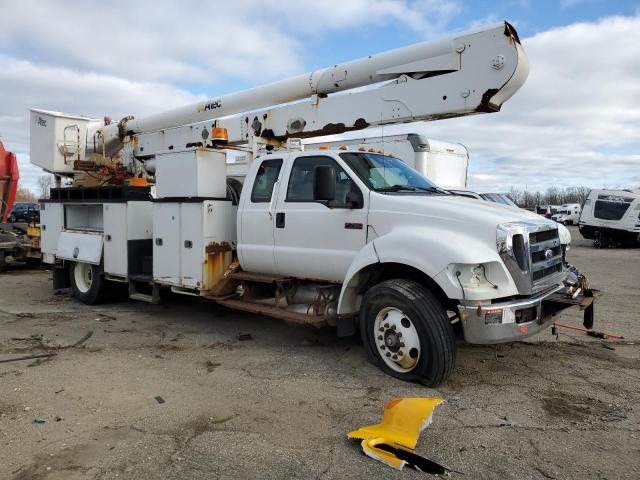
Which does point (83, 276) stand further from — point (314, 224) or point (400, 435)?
point (400, 435)

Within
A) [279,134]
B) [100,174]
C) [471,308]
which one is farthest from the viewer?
[100,174]

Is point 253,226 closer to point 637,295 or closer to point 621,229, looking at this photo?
point 637,295

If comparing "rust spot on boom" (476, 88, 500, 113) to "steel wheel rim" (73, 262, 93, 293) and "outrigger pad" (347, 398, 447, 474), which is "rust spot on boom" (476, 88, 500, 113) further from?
"steel wheel rim" (73, 262, 93, 293)

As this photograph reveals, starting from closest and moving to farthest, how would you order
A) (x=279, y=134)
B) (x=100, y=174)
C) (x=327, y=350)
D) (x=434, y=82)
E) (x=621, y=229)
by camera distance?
(x=434, y=82) → (x=327, y=350) → (x=279, y=134) → (x=100, y=174) → (x=621, y=229)

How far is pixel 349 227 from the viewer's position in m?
5.43

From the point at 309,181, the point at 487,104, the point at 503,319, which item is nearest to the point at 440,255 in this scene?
the point at 503,319

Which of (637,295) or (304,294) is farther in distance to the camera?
(637,295)

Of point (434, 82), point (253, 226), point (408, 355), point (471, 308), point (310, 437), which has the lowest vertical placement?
point (310, 437)

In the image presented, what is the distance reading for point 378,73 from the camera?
6.11m

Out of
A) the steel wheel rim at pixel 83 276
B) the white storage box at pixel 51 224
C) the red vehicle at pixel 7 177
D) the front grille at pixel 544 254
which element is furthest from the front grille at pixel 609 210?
the red vehicle at pixel 7 177

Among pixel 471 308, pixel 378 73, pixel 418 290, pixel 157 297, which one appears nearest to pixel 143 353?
pixel 157 297

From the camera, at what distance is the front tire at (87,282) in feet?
27.4

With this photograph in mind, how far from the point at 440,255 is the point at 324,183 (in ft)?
4.58

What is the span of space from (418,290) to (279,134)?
3.47m
